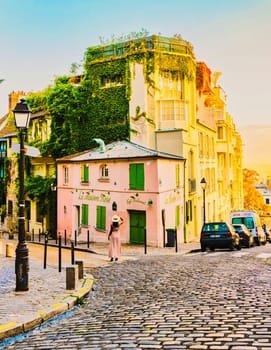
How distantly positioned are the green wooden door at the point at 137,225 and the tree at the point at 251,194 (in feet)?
167

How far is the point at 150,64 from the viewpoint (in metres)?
32.1

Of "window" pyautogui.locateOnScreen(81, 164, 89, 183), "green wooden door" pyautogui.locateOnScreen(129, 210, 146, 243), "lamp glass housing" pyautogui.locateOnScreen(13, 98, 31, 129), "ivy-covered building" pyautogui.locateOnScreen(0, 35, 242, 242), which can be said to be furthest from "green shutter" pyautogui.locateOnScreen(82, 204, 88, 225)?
"lamp glass housing" pyautogui.locateOnScreen(13, 98, 31, 129)

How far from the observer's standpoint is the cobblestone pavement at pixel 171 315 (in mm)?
5820

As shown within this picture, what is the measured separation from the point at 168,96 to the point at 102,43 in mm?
6872

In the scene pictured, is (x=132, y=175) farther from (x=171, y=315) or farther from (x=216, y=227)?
(x=171, y=315)

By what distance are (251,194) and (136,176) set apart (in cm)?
5428

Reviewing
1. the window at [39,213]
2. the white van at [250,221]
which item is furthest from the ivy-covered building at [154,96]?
the window at [39,213]

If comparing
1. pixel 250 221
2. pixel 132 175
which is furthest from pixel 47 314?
pixel 250 221

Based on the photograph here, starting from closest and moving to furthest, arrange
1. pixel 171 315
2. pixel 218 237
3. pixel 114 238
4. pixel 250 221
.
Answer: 1. pixel 171 315
2. pixel 114 238
3. pixel 218 237
4. pixel 250 221

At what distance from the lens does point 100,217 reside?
27891 mm

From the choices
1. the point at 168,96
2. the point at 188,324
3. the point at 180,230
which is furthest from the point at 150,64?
the point at 188,324

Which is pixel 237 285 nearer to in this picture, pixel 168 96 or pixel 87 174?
pixel 87 174

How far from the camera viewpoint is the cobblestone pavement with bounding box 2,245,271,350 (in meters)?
5.82

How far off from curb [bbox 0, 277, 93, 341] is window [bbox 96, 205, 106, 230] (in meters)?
17.1
